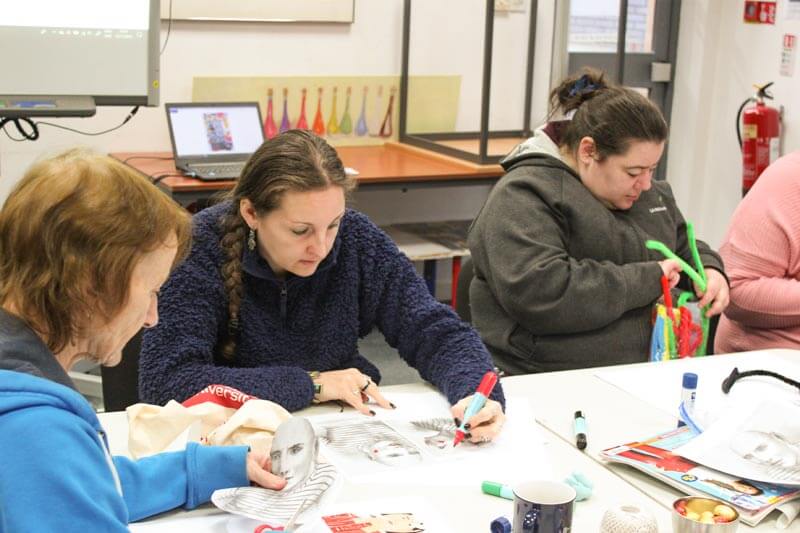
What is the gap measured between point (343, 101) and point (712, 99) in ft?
5.96

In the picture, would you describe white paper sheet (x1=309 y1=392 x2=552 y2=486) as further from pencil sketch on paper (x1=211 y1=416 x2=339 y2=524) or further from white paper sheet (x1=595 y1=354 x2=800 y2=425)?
white paper sheet (x1=595 y1=354 x2=800 y2=425)

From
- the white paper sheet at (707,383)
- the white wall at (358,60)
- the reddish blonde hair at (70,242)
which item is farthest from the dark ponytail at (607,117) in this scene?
the white wall at (358,60)

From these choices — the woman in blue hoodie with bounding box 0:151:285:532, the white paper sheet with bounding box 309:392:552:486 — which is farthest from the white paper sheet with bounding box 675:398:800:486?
the woman in blue hoodie with bounding box 0:151:285:532

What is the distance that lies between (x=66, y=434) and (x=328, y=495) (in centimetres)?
51

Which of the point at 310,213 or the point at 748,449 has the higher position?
the point at 310,213

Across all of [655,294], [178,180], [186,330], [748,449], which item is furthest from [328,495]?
[178,180]

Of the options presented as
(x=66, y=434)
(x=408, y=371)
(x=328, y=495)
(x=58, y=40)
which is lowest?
(x=408, y=371)

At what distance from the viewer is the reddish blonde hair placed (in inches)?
37.4

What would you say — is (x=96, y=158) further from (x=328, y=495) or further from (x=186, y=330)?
(x=186, y=330)

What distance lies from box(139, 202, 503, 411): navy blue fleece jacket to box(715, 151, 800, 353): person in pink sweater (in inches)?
35.8

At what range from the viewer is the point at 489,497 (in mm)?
1379

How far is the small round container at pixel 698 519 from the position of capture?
1.20m

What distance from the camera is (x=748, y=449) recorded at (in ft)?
4.88

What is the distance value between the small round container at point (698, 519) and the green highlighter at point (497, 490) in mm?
229
